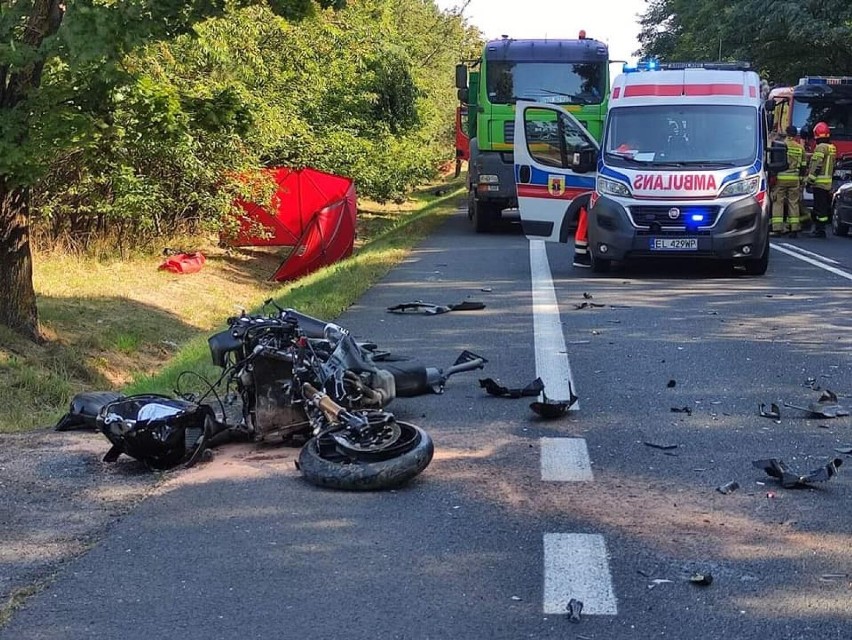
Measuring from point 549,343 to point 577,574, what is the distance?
530cm

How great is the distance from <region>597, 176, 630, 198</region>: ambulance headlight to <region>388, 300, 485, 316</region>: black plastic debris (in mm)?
3249

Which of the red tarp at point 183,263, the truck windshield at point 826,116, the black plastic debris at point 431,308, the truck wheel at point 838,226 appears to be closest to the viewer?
the black plastic debris at point 431,308

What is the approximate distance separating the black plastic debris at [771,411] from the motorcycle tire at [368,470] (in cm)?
241

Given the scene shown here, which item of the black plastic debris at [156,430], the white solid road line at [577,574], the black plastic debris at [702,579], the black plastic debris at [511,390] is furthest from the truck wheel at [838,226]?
the black plastic debris at [702,579]

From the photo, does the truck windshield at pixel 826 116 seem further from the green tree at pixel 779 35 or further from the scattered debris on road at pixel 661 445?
the scattered debris on road at pixel 661 445

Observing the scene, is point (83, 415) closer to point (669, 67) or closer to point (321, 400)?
point (321, 400)

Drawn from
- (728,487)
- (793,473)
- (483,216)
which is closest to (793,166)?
(483,216)

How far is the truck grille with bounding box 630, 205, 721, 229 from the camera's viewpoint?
1375 centimetres

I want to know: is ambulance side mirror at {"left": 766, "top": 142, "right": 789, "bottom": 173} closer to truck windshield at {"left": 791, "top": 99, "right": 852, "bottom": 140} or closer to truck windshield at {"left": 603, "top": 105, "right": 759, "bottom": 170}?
truck windshield at {"left": 603, "top": 105, "right": 759, "bottom": 170}

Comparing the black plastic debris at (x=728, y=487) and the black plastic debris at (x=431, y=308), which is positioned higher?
the black plastic debris at (x=728, y=487)

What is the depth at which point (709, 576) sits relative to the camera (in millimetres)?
4336

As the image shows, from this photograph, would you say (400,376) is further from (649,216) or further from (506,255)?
(506,255)

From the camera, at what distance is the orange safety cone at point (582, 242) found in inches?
594

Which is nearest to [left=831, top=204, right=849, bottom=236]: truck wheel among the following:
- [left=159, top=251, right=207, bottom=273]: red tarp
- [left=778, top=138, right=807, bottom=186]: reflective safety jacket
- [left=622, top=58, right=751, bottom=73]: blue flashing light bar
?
[left=778, top=138, right=807, bottom=186]: reflective safety jacket
